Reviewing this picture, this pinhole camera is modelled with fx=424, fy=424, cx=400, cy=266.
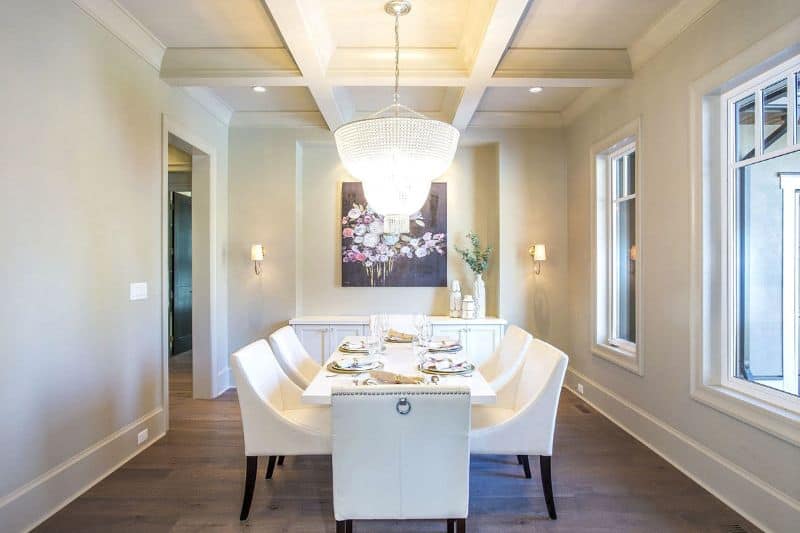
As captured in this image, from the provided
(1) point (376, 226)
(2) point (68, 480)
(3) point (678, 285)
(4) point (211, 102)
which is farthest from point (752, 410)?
(4) point (211, 102)

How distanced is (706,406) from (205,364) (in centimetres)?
418

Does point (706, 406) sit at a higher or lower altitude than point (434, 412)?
lower

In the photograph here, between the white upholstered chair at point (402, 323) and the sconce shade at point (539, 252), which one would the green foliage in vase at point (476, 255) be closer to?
the sconce shade at point (539, 252)

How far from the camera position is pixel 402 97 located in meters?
4.06

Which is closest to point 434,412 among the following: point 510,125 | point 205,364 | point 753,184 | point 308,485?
point 308,485

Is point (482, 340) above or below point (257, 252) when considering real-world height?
below

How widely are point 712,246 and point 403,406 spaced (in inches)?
87.8

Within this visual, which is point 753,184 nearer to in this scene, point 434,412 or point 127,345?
point 434,412

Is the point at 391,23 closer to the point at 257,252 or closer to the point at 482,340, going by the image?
the point at 257,252

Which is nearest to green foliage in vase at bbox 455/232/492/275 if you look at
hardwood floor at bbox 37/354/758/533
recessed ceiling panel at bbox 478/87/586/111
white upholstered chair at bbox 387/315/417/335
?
white upholstered chair at bbox 387/315/417/335

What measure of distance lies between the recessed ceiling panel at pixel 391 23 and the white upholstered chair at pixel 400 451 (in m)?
2.41

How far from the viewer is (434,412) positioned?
65.2 inches

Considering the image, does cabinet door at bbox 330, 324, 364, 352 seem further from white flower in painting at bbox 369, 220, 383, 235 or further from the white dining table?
the white dining table

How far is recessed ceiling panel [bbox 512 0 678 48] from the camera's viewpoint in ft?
8.87
